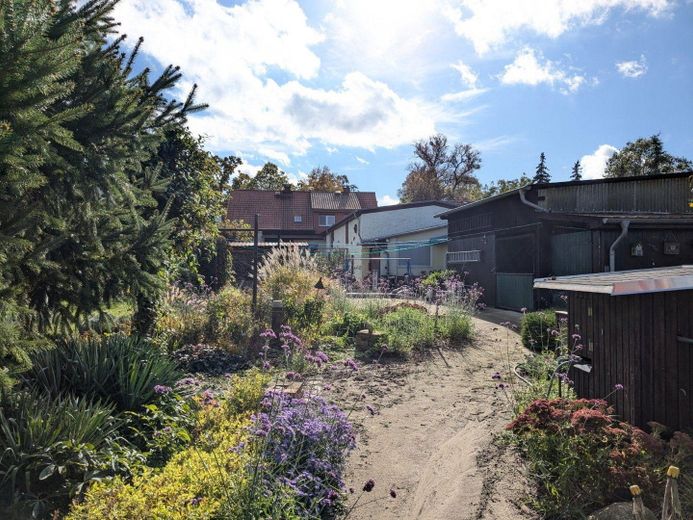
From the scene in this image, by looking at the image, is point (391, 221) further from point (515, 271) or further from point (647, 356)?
point (647, 356)

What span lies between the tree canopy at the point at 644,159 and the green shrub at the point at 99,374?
112 ft

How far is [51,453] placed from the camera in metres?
2.98

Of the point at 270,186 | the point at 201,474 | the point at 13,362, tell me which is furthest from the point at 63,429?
the point at 270,186

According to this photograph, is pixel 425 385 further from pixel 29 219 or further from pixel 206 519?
pixel 29 219

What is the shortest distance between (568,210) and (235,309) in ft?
36.4

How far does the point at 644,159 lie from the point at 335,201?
24.1 m

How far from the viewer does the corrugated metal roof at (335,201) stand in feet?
Answer: 136

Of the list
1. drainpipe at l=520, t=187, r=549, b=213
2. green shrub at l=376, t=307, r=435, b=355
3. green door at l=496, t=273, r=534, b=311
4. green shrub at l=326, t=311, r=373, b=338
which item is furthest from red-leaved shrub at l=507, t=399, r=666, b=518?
drainpipe at l=520, t=187, r=549, b=213

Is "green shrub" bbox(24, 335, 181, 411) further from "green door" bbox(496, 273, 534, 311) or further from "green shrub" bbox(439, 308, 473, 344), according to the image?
"green door" bbox(496, 273, 534, 311)

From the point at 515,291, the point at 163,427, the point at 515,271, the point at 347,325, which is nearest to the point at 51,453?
the point at 163,427

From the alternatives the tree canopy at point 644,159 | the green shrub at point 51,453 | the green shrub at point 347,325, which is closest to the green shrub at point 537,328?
the green shrub at point 347,325

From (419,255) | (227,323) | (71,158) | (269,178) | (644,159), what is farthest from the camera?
(269,178)

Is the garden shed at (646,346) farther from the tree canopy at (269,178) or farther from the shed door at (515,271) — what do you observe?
the tree canopy at (269,178)

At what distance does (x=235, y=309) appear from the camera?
8766 millimetres
